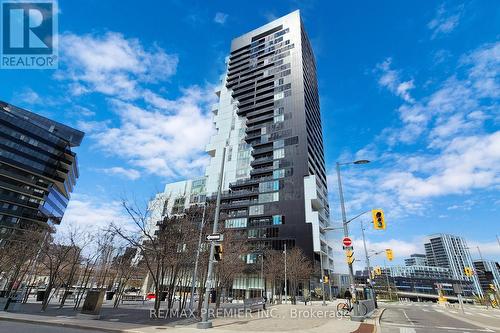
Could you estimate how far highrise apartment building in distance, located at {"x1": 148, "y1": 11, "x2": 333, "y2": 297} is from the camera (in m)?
75.6

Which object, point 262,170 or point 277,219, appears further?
point 262,170

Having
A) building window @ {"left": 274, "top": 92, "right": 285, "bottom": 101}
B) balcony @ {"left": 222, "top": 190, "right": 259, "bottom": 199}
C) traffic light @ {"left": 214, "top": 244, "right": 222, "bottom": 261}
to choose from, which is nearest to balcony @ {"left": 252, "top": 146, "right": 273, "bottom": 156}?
balcony @ {"left": 222, "top": 190, "right": 259, "bottom": 199}

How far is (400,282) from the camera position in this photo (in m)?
151

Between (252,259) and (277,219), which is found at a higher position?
(277,219)

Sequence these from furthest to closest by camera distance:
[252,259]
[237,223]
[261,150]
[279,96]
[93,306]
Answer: [279,96] < [261,150] < [237,223] < [252,259] < [93,306]

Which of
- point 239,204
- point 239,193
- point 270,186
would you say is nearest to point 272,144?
point 270,186

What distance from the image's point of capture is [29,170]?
305 feet

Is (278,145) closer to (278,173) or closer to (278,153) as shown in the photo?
(278,153)

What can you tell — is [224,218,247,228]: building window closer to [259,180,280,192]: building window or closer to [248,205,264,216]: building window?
[248,205,264,216]: building window

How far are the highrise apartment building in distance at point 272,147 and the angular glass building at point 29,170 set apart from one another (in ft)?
183

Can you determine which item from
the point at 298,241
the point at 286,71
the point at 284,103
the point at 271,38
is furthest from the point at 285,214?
the point at 271,38

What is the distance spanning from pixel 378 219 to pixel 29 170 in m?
114

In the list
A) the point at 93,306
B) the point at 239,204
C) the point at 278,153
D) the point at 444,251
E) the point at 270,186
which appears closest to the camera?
the point at 93,306

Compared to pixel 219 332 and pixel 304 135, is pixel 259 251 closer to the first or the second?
pixel 304 135
